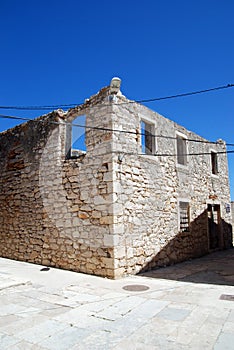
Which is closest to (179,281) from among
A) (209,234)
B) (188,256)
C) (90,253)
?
(90,253)

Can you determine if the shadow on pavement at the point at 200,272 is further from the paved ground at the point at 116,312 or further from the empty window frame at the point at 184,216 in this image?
the empty window frame at the point at 184,216

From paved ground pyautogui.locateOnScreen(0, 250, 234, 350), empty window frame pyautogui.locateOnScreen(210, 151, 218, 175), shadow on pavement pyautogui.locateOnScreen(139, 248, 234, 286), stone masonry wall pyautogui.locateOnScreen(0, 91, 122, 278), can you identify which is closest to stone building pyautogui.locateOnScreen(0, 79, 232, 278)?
stone masonry wall pyautogui.locateOnScreen(0, 91, 122, 278)

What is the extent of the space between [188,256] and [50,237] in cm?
469

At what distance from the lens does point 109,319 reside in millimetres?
3791

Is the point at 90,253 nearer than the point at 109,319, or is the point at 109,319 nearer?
the point at 109,319

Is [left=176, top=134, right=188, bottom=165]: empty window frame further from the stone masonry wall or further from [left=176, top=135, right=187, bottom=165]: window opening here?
the stone masonry wall

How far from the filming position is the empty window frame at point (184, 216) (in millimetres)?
9305

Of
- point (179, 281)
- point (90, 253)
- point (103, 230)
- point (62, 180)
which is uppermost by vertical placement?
point (62, 180)

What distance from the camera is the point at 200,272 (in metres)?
7.35

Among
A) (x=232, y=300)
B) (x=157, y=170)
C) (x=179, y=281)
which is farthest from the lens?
(x=157, y=170)

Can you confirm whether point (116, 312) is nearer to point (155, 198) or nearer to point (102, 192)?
point (102, 192)

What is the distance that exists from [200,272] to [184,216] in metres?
2.49

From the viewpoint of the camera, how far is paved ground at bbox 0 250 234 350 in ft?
10.1

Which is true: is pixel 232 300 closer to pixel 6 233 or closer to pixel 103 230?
pixel 103 230
